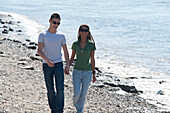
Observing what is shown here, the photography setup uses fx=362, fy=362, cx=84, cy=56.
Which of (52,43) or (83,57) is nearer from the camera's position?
(52,43)

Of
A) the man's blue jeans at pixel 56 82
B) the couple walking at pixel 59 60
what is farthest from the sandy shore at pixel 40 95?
the couple walking at pixel 59 60

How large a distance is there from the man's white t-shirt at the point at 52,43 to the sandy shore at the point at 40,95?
4.23 feet

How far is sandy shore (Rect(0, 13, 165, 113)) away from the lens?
733 centimetres

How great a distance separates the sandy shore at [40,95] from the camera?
733 cm

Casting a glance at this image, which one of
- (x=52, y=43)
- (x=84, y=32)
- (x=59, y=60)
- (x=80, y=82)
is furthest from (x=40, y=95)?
(x=84, y=32)

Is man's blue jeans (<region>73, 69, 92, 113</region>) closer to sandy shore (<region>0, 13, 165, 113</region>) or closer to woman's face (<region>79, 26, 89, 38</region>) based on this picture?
woman's face (<region>79, 26, 89, 38</region>)

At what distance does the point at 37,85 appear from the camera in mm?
9742

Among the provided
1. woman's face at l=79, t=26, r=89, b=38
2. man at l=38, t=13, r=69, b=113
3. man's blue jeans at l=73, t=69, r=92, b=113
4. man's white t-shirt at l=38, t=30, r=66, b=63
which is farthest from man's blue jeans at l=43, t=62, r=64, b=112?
woman's face at l=79, t=26, r=89, b=38

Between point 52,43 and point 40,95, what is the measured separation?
2647mm

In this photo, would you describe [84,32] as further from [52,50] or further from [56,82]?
[56,82]

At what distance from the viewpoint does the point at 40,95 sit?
8539 millimetres

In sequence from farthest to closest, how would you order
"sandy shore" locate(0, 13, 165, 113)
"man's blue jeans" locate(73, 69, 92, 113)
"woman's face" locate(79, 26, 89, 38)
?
1. "sandy shore" locate(0, 13, 165, 113)
2. "man's blue jeans" locate(73, 69, 92, 113)
3. "woman's face" locate(79, 26, 89, 38)

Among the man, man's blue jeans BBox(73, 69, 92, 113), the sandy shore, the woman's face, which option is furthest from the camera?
the sandy shore

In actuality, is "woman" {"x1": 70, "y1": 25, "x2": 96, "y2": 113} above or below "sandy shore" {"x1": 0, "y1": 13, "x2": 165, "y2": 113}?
above
